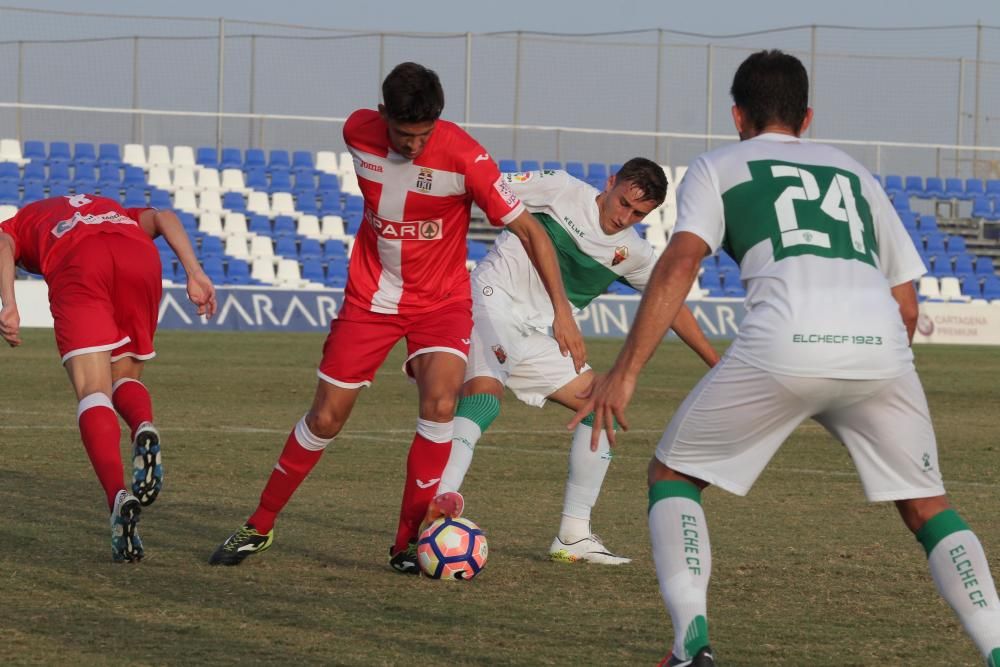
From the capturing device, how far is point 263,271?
2778cm

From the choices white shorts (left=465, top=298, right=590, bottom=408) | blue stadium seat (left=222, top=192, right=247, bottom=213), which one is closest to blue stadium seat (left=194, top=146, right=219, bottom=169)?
blue stadium seat (left=222, top=192, right=247, bottom=213)

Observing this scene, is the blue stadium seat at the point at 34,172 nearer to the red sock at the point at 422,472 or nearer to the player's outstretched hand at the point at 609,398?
the red sock at the point at 422,472

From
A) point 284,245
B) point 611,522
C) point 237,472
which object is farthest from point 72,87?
point 611,522

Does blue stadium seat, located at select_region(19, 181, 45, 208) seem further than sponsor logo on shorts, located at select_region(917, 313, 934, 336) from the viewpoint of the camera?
No

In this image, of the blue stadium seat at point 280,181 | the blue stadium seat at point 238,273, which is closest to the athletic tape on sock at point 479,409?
the blue stadium seat at point 238,273

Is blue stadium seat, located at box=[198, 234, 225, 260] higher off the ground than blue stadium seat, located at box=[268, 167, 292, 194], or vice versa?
blue stadium seat, located at box=[268, 167, 292, 194]

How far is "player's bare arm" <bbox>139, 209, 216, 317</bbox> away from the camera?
664cm

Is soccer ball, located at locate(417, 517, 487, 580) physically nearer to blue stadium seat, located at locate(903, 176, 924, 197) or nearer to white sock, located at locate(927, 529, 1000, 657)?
white sock, located at locate(927, 529, 1000, 657)

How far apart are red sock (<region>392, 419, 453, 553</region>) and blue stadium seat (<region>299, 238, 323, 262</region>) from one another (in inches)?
870

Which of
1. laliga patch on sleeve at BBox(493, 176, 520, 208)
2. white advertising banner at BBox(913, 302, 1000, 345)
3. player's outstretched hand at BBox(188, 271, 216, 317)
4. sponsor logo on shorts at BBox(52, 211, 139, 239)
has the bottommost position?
white advertising banner at BBox(913, 302, 1000, 345)

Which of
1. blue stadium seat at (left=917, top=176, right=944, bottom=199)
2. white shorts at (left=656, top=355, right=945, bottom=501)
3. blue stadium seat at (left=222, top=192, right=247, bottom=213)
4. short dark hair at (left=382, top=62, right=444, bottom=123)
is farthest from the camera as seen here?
blue stadium seat at (left=917, top=176, right=944, bottom=199)

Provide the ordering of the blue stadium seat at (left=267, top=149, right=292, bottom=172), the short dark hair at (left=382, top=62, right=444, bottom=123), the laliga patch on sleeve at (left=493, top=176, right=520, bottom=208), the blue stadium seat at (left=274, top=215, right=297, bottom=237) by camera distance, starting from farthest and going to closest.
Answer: the blue stadium seat at (left=267, top=149, right=292, bottom=172), the blue stadium seat at (left=274, top=215, right=297, bottom=237), the laliga patch on sleeve at (left=493, top=176, right=520, bottom=208), the short dark hair at (left=382, top=62, right=444, bottom=123)

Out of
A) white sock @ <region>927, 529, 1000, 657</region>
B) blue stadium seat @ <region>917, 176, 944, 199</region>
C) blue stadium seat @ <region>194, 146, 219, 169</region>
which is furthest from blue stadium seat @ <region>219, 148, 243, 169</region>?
white sock @ <region>927, 529, 1000, 657</region>

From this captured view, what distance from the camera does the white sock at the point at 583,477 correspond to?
23.1 ft
